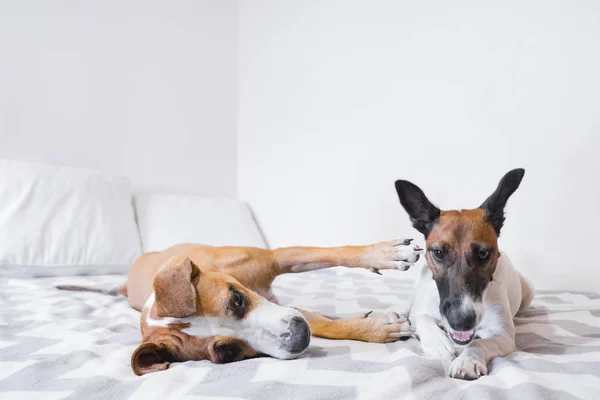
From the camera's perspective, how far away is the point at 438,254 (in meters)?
1.14

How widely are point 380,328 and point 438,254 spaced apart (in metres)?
0.27

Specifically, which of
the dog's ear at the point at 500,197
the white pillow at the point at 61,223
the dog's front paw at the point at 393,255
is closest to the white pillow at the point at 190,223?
the white pillow at the point at 61,223

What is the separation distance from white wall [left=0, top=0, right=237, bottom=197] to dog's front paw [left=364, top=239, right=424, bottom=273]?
2.52 meters

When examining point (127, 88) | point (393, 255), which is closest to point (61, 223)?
point (127, 88)

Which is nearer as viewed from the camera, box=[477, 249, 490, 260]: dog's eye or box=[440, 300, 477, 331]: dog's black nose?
box=[440, 300, 477, 331]: dog's black nose

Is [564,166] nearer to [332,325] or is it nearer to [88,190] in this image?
[332,325]

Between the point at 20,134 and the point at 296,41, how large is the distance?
2065mm

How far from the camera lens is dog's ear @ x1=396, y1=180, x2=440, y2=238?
1.25 meters

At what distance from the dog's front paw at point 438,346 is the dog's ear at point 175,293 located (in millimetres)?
564

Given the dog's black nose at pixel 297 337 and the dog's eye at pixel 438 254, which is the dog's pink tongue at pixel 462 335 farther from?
the dog's black nose at pixel 297 337

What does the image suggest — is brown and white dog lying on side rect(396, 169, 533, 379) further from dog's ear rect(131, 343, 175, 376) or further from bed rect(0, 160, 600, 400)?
dog's ear rect(131, 343, 175, 376)

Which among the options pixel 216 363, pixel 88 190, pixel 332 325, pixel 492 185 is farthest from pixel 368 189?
pixel 216 363

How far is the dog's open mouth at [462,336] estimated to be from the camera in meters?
1.01

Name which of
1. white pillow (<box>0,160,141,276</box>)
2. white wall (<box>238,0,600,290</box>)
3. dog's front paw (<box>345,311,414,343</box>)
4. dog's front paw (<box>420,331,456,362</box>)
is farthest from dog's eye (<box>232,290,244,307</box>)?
white pillow (<box>0,160,141,276</box>)
